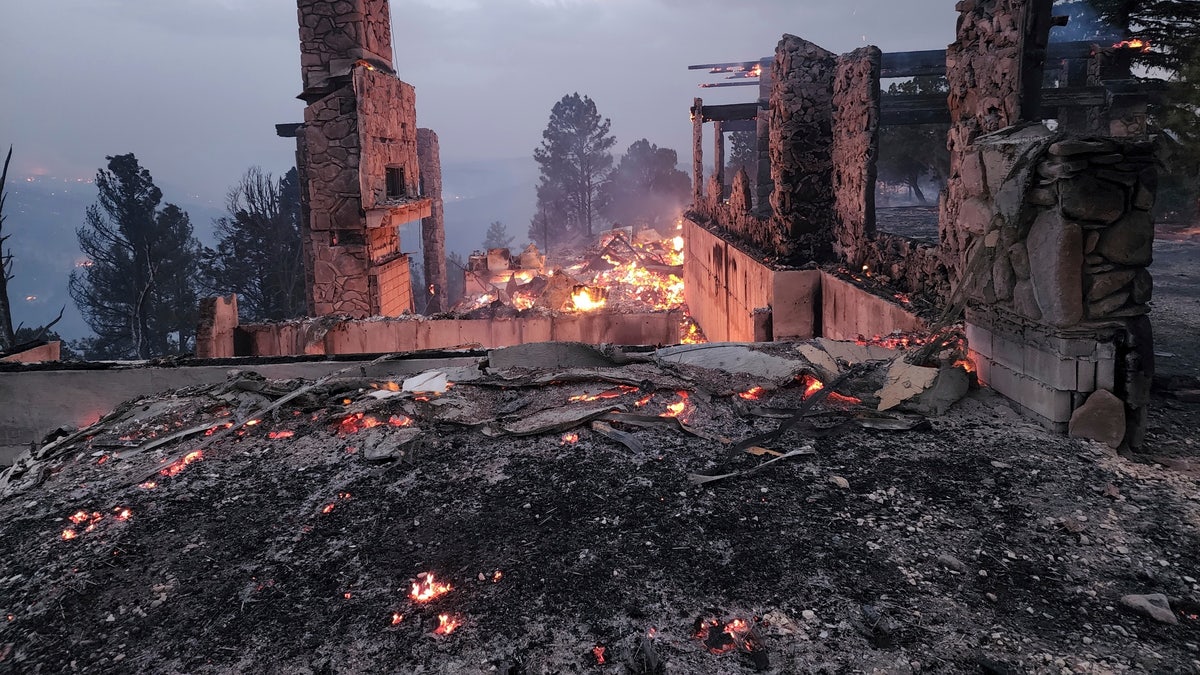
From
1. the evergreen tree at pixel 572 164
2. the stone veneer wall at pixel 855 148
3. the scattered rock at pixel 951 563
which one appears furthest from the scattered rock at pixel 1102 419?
the evergreen tree at pixel 572 164

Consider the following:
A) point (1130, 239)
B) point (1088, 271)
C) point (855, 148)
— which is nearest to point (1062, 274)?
point (1088, 271)

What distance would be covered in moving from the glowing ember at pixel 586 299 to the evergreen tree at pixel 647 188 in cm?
2288

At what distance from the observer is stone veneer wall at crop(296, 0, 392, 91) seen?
11789mm

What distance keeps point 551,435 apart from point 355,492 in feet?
4.11

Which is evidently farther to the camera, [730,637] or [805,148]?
[805,148]

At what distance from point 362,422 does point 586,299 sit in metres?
13.0

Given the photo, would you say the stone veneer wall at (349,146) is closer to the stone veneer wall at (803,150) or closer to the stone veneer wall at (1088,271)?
the stone veneer wall at (803,150)

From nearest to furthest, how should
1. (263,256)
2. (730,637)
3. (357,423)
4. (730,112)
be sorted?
(730,637), (357,423), (730,112), (263,256)

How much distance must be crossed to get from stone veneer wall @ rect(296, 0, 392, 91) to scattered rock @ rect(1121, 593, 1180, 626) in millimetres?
12618

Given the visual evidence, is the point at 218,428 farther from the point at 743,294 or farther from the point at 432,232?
the point at 432,232

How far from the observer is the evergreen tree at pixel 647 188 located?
44781 millimetres

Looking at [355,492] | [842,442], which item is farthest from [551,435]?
[842,442]

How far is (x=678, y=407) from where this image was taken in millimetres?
4797

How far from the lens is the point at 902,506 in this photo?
132 inches
